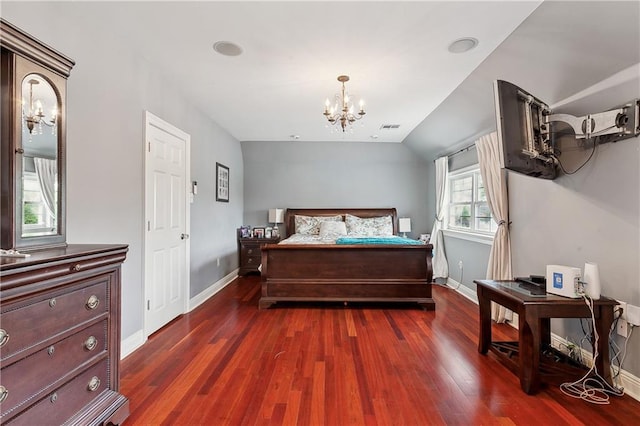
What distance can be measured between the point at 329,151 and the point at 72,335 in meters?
5.09

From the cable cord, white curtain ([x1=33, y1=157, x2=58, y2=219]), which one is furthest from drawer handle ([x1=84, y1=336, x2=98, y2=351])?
the cable cord

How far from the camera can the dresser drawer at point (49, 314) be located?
1.07 meters

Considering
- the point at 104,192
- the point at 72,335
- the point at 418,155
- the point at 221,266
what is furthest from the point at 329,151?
the point at 72,335

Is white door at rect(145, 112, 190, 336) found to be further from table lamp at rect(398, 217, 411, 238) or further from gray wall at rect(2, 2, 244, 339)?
table lamp at rect(398, 217, 411, 238)

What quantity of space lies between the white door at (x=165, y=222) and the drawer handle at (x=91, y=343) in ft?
4.52

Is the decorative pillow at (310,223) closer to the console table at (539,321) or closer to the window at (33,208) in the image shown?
the console table at (539,321)

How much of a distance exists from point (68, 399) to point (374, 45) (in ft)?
9.34

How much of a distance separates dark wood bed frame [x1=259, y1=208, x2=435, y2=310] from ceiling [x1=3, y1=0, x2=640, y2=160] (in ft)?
5.89

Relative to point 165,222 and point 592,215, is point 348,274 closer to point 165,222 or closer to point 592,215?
point 165,222

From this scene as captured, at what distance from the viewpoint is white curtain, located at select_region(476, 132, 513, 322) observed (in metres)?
3.16

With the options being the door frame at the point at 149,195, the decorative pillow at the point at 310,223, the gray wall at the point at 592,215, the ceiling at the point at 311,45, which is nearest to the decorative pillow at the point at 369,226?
the decorative pillow at the point at 310,223

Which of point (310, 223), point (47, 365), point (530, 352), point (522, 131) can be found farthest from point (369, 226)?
point (47, 365)

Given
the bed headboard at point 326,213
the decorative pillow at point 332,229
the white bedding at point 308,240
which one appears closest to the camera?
the white bedding at point 308,240

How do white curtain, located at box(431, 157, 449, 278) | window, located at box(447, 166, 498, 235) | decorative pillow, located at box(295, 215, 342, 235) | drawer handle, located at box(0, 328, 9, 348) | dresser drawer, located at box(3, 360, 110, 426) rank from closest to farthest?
drawer handle, located at box(0, 328, 9, 348) → dresser drawer, located at box(3, 360, 110, 426) → window, located at box(447, 166, 498, 235) → white curtain, located at box(431, 157, 449, 278) → decorative pillow, located at box(295, 215, 342, 235)
